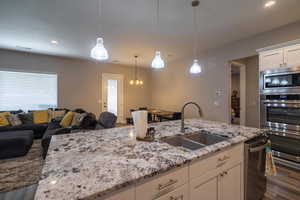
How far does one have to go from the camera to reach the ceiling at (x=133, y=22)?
2.22 metres

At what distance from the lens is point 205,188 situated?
1.15 meters

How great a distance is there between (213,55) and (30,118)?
601 centimetres

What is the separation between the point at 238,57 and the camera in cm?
360

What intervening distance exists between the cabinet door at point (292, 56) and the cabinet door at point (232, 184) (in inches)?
89.6

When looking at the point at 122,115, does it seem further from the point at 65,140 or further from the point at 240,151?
the point at 240,151

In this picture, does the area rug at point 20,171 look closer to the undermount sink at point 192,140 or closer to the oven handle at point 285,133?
the undermount sink at point 192,140

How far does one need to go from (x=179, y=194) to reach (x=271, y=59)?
125 inches

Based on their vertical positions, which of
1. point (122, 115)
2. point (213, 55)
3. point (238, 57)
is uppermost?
point (213, 55)

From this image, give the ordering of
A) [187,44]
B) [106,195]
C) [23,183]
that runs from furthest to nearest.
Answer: [187,44]
[23,183]
[106,195]

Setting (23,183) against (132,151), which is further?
(23,183)

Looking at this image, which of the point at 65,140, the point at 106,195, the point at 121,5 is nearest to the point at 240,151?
the point at 106,195

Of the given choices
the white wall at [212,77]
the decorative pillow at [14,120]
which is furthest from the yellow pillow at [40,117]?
the white wall at [212,77]

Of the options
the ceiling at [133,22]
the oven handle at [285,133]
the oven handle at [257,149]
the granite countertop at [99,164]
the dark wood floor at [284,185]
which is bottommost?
the dark wood floor at [284,185]

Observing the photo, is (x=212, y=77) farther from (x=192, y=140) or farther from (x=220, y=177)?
(x=220, y=177)
